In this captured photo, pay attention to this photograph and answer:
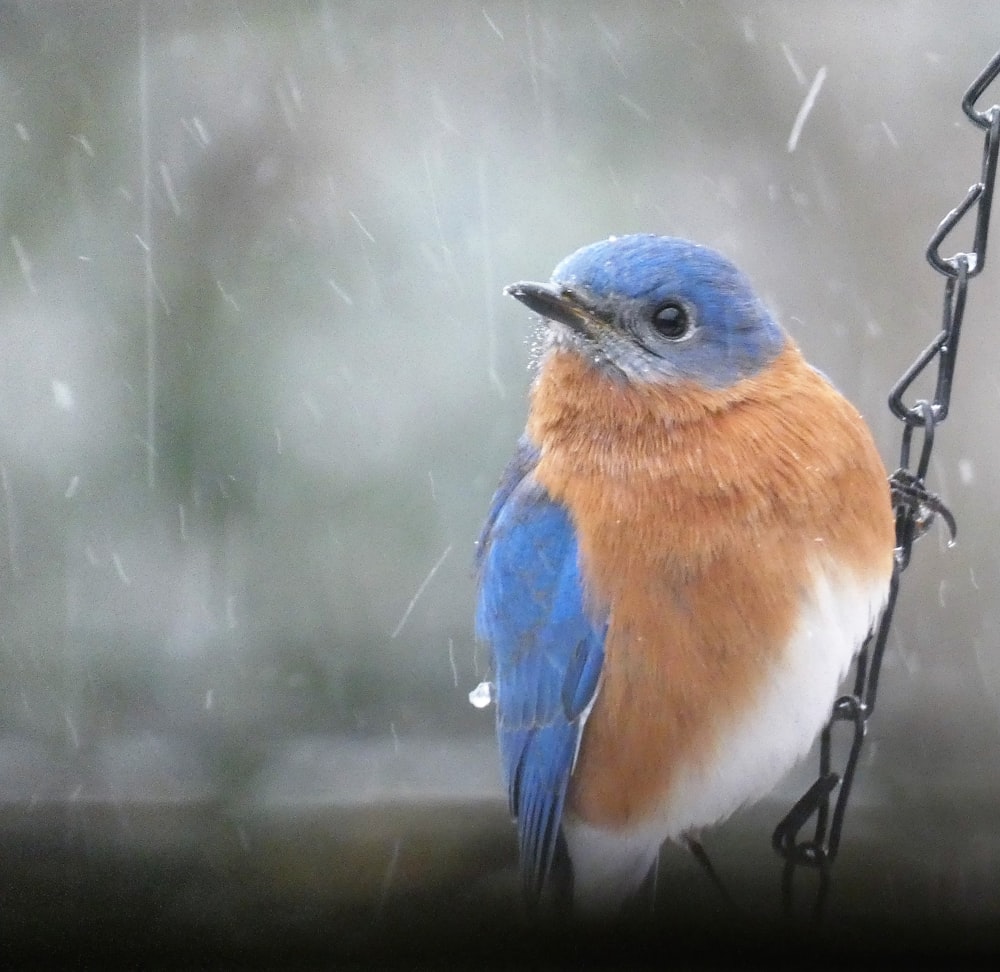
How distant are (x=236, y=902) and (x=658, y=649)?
0.94m

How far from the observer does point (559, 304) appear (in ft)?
6.64

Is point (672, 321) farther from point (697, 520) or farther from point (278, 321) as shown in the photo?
point (278, 321)

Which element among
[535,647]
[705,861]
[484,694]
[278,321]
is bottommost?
[705,861]

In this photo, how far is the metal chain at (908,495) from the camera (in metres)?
1.83

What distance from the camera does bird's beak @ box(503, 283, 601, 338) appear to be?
6.52 ft

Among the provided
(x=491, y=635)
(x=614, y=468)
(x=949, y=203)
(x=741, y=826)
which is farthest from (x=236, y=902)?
A: (x=949, y=203)

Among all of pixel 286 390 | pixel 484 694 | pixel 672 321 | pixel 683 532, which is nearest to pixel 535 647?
pixel 484 694

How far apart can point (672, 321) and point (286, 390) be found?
109cm

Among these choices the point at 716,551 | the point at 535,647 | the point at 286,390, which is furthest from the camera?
the point at 286,390

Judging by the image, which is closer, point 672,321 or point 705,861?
point 672,321

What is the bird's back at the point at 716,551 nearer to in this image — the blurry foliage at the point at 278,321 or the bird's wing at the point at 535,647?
the bird's wing at the point at 535,647

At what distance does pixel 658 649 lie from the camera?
2.05 m

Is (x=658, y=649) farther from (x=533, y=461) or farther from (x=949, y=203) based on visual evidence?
(x=949, y=203)

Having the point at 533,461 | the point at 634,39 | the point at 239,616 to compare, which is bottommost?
the point at 239,616
